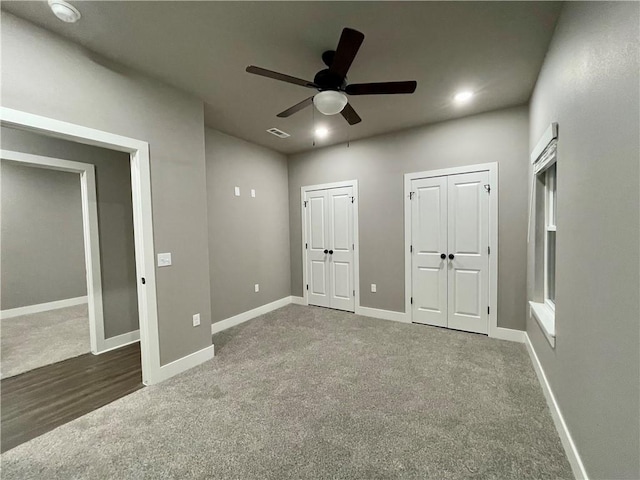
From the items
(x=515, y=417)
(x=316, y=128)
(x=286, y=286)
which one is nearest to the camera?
(x=515, y=417)

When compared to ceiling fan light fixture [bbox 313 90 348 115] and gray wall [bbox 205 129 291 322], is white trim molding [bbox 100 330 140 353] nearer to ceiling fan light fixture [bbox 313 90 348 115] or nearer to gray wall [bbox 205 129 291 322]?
gray wall [bbox 205 129 291 322]

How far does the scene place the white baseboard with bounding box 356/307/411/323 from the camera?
3.87 m

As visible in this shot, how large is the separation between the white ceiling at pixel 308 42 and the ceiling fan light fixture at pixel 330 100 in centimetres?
39

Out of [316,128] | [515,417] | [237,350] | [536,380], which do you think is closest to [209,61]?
[316,128]

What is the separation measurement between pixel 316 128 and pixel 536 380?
363 cm

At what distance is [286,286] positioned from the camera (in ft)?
16.2

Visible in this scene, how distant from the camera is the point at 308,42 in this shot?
1959 mm

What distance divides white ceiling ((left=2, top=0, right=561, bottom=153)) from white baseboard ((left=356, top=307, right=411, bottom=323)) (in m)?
2.82

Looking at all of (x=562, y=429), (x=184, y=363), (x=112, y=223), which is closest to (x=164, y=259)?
(x=184, y=363)

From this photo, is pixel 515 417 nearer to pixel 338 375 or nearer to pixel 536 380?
pixel 536 380

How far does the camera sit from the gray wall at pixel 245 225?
367cm

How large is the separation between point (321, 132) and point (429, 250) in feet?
7.42

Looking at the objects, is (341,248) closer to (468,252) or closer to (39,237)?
(468,252)

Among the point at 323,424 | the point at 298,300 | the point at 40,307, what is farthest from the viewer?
the point at 298,300
